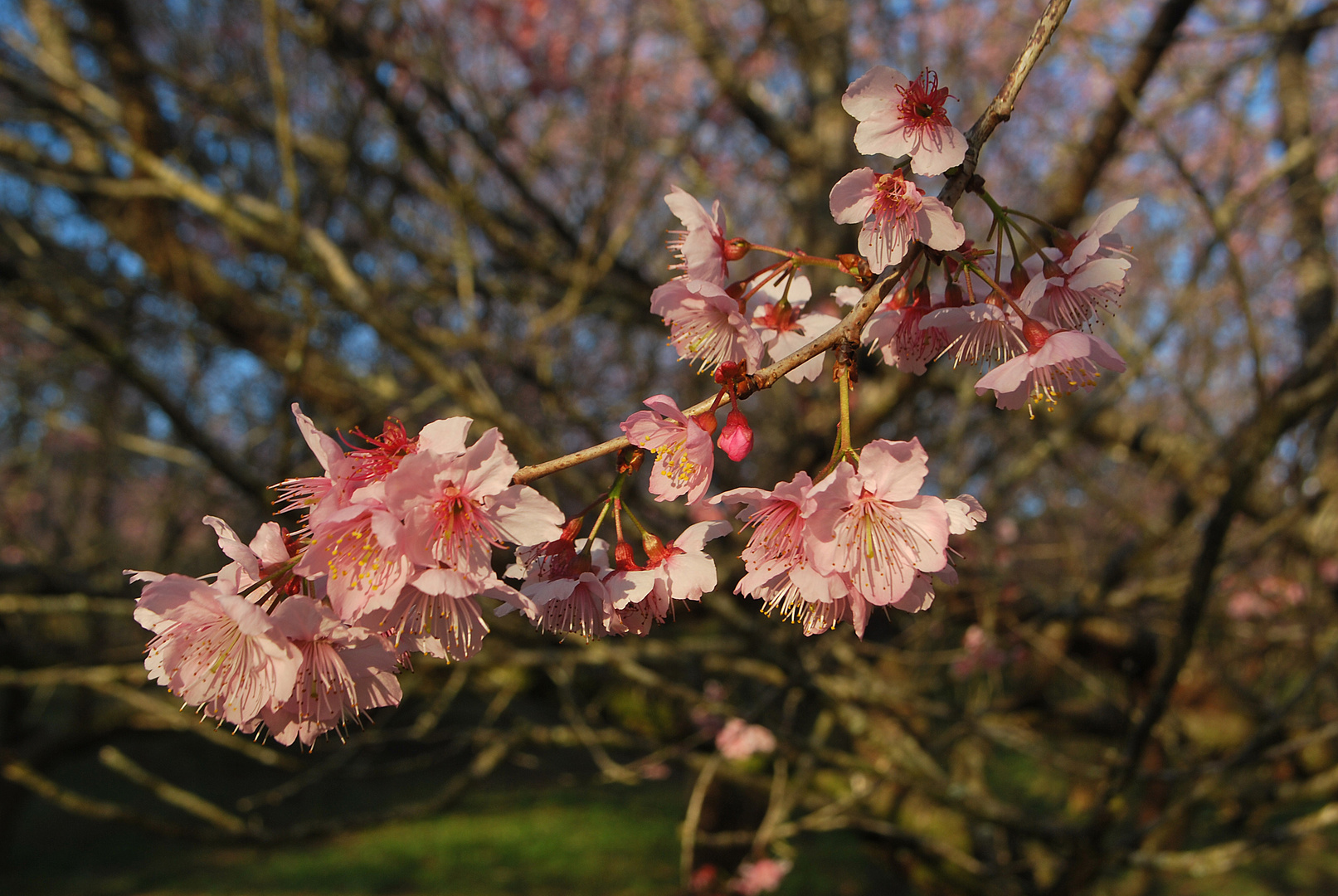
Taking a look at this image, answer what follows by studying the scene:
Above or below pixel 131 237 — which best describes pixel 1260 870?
below

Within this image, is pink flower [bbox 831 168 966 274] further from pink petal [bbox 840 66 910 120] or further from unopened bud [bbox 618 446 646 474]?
unopened bud [bbox 618 446 646 474]

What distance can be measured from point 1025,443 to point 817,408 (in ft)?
6.53

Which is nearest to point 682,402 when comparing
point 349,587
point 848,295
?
point 848,295

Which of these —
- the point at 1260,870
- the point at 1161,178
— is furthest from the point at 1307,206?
the point at 1260,870

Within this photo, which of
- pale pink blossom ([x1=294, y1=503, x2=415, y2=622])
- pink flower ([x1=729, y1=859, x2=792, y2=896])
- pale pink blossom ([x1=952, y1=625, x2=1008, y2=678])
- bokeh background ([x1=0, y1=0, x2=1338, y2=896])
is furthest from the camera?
pink flower ([x1=729, y1=859, x2=792, y2=896])

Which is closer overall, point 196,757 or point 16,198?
point 16,198

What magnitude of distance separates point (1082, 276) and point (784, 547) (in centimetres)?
49

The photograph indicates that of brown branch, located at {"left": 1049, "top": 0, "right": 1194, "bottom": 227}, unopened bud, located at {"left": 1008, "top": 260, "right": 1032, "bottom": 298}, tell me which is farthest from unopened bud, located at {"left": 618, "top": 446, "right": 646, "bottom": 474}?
brown branch, located at {"left": 1049, "top": 0, "right": 1194, "bottom": 227}

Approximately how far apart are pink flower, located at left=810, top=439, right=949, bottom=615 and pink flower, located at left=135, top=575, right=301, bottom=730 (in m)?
0.61

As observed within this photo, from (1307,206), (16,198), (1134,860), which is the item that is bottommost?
(1134,860)

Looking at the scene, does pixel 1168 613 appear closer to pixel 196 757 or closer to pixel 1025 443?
pixel 1025 443

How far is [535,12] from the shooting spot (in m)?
6.44

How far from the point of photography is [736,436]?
913 mm

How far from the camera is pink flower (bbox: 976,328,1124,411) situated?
90cm
